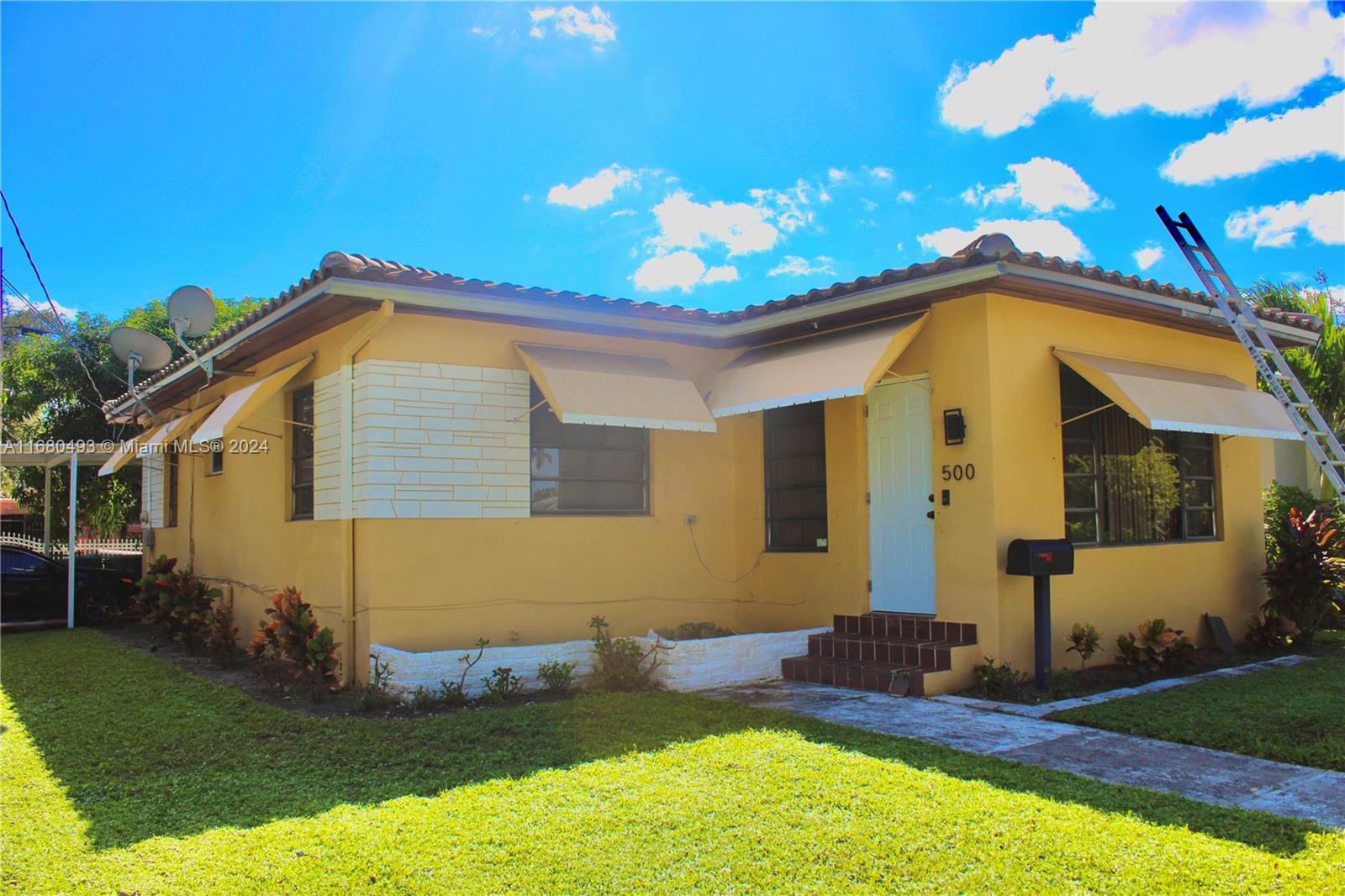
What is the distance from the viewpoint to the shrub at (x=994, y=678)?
899 centimetres

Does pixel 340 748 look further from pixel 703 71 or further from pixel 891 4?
pixel 891 4

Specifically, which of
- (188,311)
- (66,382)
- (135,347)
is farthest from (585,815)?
(66,382)

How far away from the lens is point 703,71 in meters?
11.8

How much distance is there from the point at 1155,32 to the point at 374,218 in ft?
35.8

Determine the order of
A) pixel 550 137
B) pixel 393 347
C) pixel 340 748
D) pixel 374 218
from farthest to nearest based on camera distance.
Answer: pixel 374 218 → pixel 550 137 → pixel 393 347 → pixel 340 748

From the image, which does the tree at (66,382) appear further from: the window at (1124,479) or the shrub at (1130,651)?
the shrub at (1130,651)

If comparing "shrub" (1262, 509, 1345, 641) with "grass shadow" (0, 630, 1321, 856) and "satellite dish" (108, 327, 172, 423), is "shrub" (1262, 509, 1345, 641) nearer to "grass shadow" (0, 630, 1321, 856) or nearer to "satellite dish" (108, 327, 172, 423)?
"grass shadow" (0, 630, 1321, 856)

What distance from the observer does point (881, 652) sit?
9688mm

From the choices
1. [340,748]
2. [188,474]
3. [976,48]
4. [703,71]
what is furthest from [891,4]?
[188,474]

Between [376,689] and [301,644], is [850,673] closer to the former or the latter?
[376,689]

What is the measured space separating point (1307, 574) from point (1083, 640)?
448 centimetres

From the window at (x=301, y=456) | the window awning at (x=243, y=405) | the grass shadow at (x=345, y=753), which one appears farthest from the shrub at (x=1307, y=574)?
the window awning at (x=243, y=405)

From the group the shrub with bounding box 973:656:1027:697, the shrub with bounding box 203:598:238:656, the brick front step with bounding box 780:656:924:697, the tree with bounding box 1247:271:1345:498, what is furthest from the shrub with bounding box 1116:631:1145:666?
the shrub with bounding box 203:598:238:656

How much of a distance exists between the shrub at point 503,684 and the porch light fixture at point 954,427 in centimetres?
512
